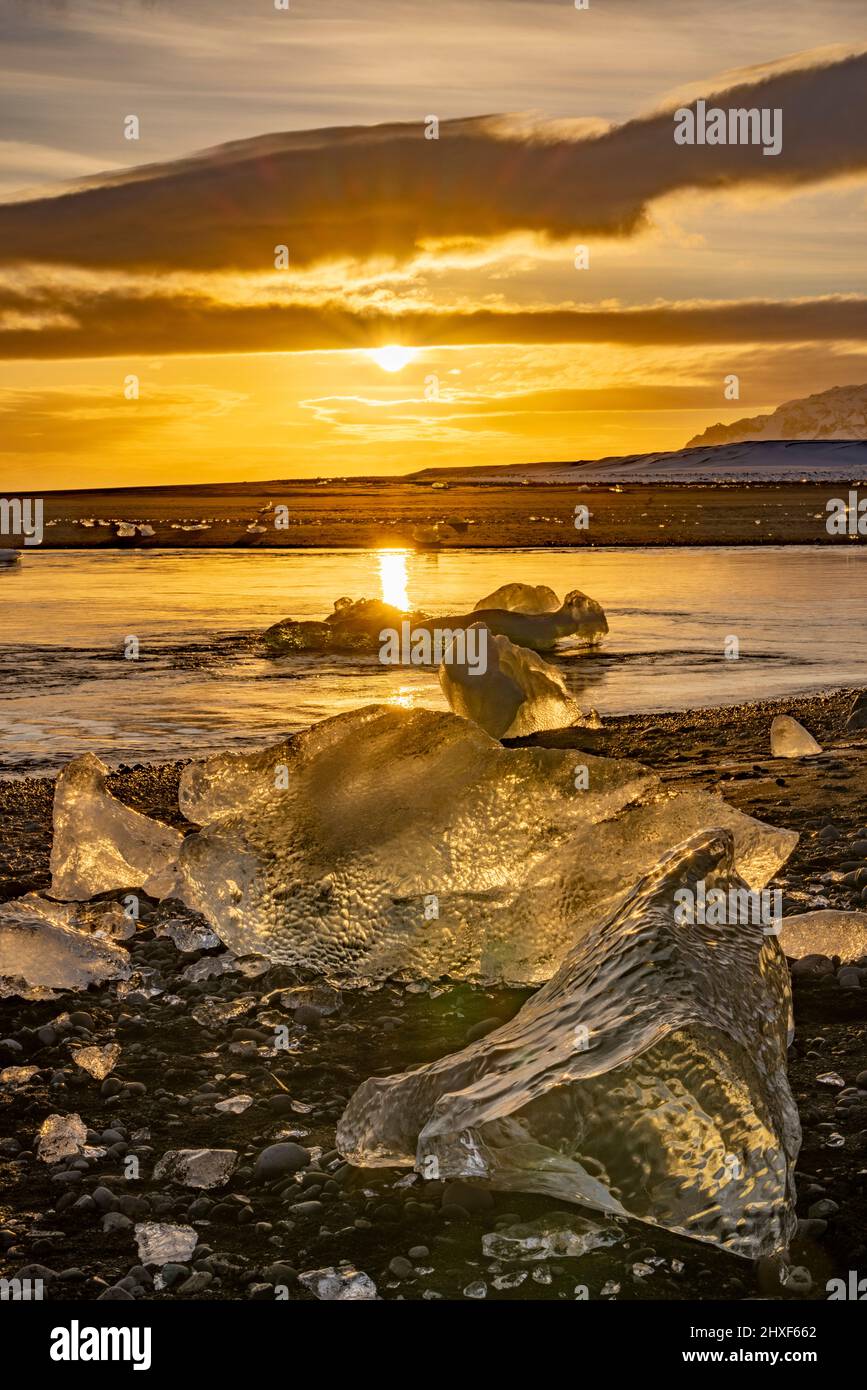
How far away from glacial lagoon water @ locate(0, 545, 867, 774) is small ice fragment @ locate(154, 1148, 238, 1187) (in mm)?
7448

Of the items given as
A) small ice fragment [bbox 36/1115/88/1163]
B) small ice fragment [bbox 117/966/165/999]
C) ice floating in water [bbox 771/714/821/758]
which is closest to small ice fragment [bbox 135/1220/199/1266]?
small ice fragment [bbox 36/1115/88/1163]

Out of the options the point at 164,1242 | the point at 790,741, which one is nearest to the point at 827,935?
the point at 164,1242

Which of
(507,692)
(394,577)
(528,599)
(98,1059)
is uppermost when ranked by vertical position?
(394,577)

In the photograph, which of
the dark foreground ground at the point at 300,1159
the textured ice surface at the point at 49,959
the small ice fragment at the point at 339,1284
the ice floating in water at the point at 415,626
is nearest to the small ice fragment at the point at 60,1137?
the dark foreground ground at the point at 300,1159

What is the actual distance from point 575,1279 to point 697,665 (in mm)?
14401

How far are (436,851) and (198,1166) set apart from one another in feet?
7.21

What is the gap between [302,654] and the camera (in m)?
19.4

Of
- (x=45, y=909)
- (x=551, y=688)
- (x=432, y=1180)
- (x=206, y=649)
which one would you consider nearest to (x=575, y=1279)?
(x=432, y=1180)

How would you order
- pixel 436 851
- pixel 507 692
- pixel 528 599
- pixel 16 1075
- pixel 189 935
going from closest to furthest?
pixel 16 1075 → pixel 436 851 → pixel 189 935 → pixel 507 692 → pixel 528 599

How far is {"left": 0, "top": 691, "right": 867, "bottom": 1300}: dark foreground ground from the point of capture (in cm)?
390

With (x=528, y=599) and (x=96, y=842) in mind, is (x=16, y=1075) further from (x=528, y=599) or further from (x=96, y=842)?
(x=528, y=599)

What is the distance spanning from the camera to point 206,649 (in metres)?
19.7

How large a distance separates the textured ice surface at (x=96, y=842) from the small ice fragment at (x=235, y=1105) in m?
2.83
